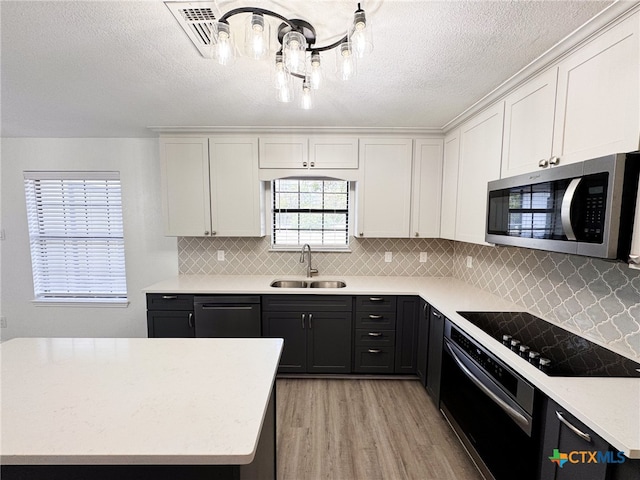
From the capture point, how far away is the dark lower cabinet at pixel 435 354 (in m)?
2.05

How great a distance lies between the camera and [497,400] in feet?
4.35

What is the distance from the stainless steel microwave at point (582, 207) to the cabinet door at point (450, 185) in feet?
3.23

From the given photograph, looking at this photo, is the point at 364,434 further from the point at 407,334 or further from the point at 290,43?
the point at 290,43

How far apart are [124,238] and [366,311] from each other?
9.22 ft

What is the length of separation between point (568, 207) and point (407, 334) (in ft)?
5.62

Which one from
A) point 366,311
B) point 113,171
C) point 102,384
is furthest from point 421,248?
point 113,171

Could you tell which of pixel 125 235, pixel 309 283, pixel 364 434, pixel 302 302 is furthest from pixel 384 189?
pixel 125 235

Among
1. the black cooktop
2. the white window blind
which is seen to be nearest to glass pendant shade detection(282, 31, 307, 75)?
the black cooktop

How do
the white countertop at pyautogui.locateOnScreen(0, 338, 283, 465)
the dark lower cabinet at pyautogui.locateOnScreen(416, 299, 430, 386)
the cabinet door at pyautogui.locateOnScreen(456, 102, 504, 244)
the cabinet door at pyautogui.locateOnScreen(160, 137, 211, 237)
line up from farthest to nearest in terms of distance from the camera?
the cabinet door at pyautogui.locateOnScreen(160, 137, 211, 237) → the dark lower cabinet at pyautogui.locateOnScreen(416, 299, 430, 386) → the cabinet door at pyautogui.locateOnScreen(456, 102, 504, 244) → the white countertop at pyautogui.locateOnScreen(0, 338, 283, 465)

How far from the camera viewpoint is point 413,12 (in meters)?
1.16

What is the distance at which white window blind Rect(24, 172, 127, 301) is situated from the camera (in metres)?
3.07

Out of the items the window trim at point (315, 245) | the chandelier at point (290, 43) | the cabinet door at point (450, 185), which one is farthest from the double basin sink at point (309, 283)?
the chandelier at point (290, 43)

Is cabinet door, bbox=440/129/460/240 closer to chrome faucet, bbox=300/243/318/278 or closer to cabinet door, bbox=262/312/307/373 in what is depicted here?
chrome faucet, bbox=300/243/318/278

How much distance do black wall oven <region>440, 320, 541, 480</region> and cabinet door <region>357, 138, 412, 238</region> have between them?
3.85 ft
